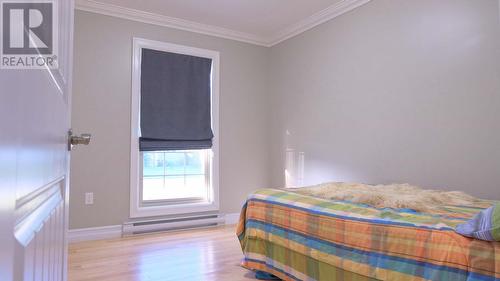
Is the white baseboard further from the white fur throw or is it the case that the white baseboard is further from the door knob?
the door knob

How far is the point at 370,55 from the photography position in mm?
3086

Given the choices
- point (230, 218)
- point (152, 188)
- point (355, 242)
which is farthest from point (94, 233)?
point (355, 242)

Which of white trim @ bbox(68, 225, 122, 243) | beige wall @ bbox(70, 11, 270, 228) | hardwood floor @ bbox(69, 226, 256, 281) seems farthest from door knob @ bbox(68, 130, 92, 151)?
white trim @ bbox(68, 225, 122, 243)

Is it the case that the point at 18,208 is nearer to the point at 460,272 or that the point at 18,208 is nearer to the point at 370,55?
the point at 460,272

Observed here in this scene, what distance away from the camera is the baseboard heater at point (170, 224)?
11.4 ft

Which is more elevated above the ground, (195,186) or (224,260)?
(195,186)

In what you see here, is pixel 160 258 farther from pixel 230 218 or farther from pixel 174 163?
pixel 230 218

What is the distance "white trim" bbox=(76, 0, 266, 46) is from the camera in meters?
3.34

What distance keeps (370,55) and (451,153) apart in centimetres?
118

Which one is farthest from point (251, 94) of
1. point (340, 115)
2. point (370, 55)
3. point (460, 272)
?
point (460, 272)

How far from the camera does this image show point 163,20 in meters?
3.70

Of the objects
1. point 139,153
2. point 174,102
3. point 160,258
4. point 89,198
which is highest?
point 174,102

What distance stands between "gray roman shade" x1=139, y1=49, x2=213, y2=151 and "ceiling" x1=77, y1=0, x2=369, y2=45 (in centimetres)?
43

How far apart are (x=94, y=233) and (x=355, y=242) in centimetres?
277
